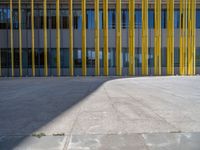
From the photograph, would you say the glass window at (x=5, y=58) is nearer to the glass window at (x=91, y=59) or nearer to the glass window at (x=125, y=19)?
the glass window at (x=91, y=59)

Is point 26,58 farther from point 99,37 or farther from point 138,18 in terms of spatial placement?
point 138,18

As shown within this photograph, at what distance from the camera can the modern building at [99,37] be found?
27.9m

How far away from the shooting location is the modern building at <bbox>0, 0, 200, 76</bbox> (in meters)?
27.9

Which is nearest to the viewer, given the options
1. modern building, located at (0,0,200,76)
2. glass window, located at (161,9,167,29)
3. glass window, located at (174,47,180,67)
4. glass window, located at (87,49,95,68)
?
modern building, located at (0,0,200,76)

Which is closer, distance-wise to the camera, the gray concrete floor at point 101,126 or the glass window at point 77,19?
the gray concrete floor at point 101,126

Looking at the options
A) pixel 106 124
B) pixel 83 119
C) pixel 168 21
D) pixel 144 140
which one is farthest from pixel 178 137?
pixel 168 21

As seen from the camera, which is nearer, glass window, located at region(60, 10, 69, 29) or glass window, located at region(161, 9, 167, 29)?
glass window, located at region(60, 10, 69, 29)

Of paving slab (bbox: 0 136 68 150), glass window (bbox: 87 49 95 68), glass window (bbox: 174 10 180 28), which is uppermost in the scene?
glass window (bbox: 174 10 180 28)

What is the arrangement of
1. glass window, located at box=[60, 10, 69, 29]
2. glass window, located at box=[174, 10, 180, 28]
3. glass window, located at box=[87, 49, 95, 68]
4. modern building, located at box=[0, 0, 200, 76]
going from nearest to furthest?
modern building, located at box=[0, 0, 200, 76] → glass window, located at box=[87, 49, 95, 68] → glass window, located at box=[60, 10, 69, 29] → glass window, located at box=[174, 10, 180, 28]

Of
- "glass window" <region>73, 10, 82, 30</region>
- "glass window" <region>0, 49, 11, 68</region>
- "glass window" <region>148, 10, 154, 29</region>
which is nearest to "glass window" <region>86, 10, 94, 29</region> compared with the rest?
"glass window" <region>73, 10, 82, 30</region>

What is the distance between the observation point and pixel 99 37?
2850 cm

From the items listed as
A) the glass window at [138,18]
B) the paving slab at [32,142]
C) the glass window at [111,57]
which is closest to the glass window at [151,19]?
the glass window at [138,18]

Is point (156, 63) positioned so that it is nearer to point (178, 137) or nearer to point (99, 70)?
point (99, 70)

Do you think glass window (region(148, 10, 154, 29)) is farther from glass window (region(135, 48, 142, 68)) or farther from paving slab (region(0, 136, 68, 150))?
paving slab (region(0, 136, 68, 150))
